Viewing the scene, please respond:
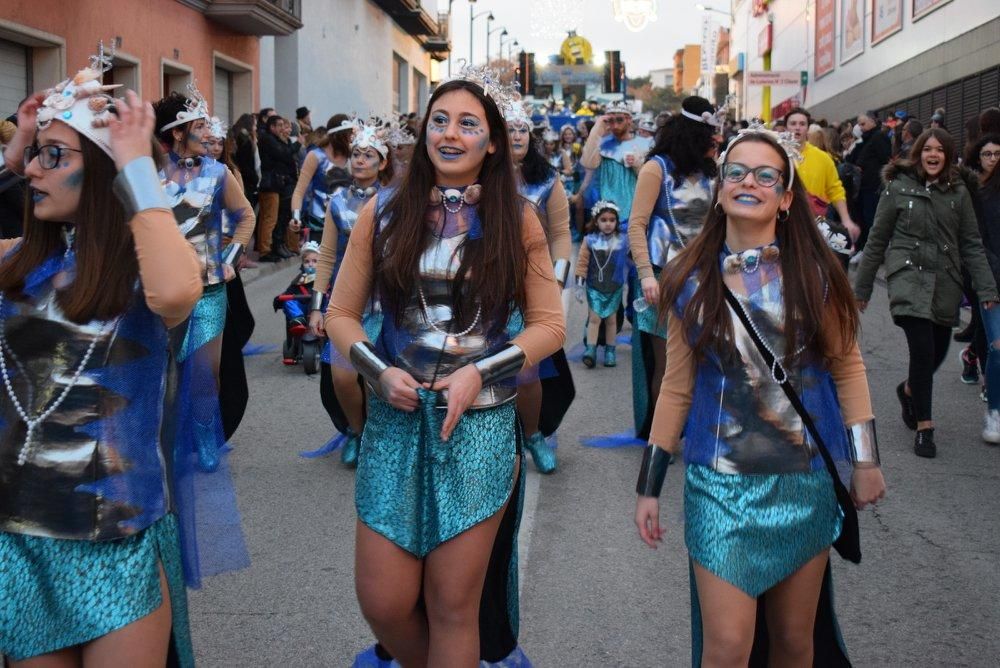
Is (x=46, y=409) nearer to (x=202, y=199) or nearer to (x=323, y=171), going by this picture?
(x=202, y=199)

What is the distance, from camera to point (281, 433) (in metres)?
7.89

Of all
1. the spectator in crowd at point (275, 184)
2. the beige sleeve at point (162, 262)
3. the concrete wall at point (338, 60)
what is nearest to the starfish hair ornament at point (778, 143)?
the beige sleeve at point (162, 262)

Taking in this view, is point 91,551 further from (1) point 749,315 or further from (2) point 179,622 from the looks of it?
(1) point 749,315

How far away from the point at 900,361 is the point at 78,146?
9.23 m

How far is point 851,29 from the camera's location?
35344 millimetres

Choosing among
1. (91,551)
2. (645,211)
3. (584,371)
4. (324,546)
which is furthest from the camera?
(584,371)

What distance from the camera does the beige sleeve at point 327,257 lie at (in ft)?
19.7

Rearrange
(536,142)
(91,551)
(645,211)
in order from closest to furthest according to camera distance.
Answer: (91,551), (645,211), (536,142)

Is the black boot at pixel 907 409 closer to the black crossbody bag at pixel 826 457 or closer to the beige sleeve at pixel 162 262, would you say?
the black crossbody bag at pixel 826 457

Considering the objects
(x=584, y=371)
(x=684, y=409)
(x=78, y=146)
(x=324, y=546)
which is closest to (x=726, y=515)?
(x=684, y=409)

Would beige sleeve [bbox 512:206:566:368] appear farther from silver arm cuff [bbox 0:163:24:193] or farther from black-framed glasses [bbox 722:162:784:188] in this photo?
silver arm cuff [bbox 0:163:24:193]

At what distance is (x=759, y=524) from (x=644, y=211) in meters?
3.79

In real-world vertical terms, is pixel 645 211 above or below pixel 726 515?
above

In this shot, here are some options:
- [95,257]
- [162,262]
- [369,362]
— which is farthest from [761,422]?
[95,257]
